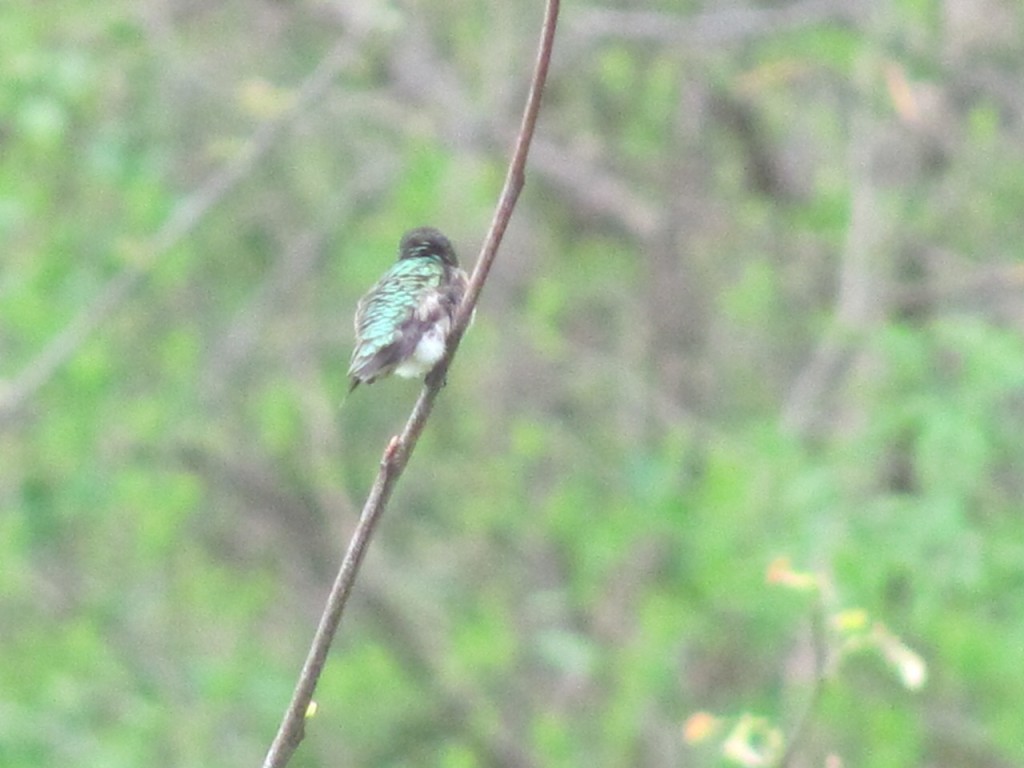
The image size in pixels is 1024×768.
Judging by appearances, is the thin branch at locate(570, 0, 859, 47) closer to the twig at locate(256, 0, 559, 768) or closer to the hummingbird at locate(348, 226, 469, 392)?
the hummingbird at locate(348, 226, 469, 392)

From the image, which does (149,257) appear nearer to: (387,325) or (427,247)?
(427,247)

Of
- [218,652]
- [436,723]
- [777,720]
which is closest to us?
[777,720]

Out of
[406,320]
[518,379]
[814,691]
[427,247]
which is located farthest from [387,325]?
[518,379]

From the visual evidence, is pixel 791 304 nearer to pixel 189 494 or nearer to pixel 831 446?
pixel 831 446

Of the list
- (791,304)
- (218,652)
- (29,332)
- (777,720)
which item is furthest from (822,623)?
(218,652)

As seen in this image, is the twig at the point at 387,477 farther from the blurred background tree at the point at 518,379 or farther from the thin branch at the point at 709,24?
the thin branch at the point at 709,24

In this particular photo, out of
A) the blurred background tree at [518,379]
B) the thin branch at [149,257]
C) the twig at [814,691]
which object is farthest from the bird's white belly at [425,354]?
the thin branch at [149,257]
